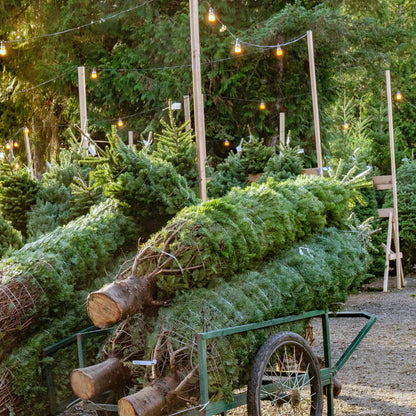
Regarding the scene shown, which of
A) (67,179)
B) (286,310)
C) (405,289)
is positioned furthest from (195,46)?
(405,289)

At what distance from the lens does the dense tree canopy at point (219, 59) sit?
749 inches

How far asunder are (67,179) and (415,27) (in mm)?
18965

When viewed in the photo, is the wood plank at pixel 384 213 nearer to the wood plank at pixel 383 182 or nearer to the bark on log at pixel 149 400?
the wood plank at pixel 383 182

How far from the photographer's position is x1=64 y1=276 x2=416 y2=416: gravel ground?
6289 millimetres

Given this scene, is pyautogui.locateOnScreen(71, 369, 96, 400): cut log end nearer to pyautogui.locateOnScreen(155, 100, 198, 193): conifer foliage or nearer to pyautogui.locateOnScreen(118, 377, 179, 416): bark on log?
pyautogui.locateOnScreen(118, 377, 179, 416): bark on log

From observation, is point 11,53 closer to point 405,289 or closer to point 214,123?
point 214,123

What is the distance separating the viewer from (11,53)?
77.5 feet

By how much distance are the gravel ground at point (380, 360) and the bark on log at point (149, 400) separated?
218 centimetres

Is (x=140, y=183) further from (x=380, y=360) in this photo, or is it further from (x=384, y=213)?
(x=384, y=213)

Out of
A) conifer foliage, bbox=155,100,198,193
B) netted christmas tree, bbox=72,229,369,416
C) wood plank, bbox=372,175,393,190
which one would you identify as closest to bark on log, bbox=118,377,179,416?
netted christmas tree, bbox=72,229,369,416

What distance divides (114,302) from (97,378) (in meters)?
0.53

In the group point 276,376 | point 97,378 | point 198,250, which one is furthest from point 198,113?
point 97,378

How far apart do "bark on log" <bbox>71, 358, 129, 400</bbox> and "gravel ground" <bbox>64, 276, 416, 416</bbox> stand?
2.00 metres

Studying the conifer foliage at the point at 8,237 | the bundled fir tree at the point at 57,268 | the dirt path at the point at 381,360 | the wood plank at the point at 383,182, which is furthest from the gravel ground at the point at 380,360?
the wood plank at the point at 383,182
